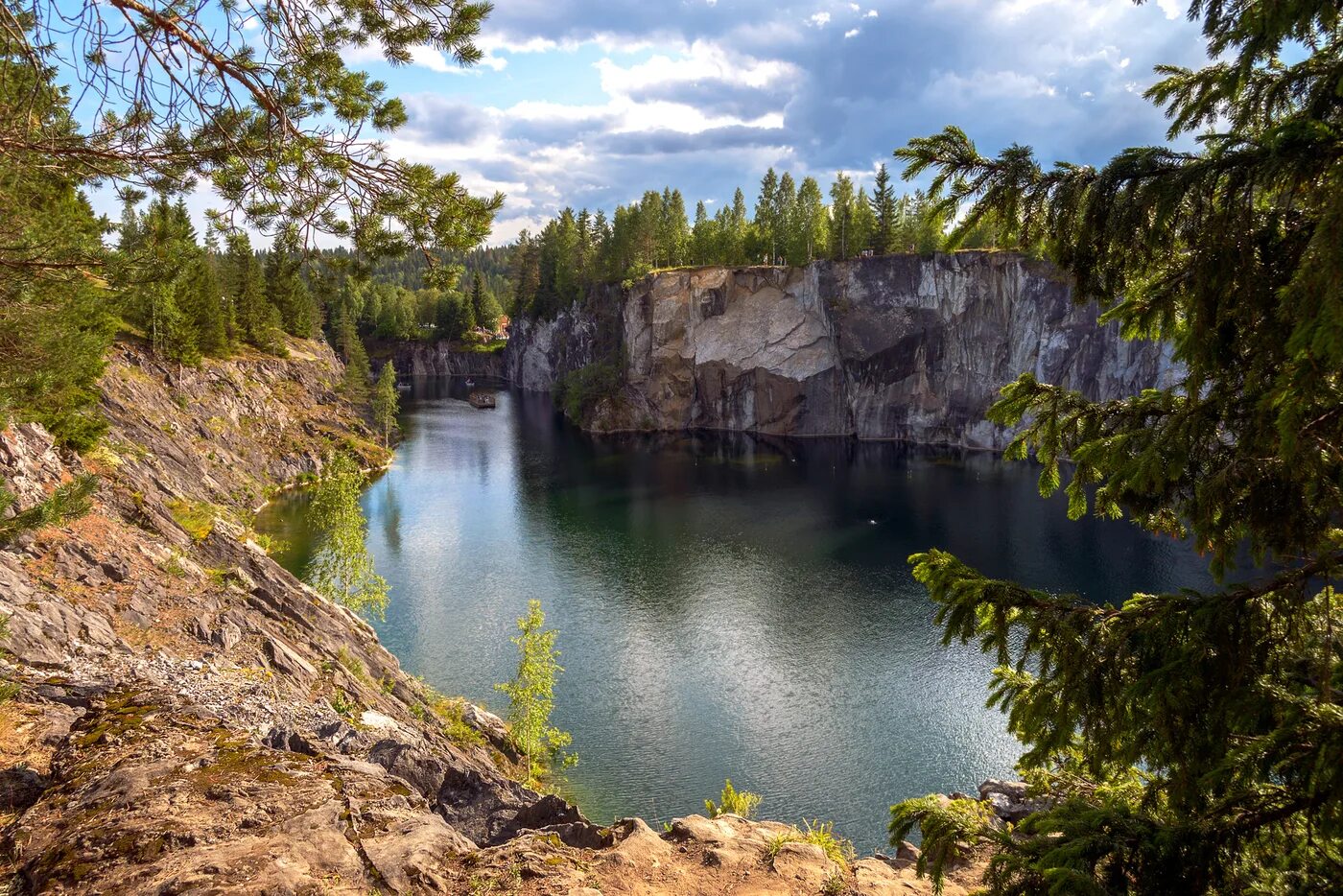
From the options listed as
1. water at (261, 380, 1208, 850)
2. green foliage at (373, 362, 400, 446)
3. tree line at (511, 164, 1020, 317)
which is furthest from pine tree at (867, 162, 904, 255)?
green foliage at (373, 362, 400, 446)

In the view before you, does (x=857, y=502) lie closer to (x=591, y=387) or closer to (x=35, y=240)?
(x=591, y=387)

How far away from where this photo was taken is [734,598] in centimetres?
3469

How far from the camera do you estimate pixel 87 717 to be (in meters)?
9.52

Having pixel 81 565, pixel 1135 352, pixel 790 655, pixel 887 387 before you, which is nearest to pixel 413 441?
pixel 887 387

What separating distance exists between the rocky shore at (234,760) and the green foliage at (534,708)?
0.83 m

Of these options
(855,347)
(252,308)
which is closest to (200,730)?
(252,308)

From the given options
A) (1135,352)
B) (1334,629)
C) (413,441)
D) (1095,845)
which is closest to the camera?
(1095,845)

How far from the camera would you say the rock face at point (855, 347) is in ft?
213

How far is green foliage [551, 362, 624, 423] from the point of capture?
8219 centimetres

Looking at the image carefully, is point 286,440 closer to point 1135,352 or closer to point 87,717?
point 87,717

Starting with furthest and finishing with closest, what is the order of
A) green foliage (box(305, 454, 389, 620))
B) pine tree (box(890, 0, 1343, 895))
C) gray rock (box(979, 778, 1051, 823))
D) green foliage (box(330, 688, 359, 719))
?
green foliage (box(305, 454, 389, 620)) < green foliage (box(330, 688, 359, 719)) < gray rock (box(979, 778, 1051, 823)) < pine tree (box(890, 0, 1343, 895))

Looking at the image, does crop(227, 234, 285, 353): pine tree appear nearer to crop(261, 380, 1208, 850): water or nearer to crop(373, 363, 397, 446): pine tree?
crop(373, 363, 397, 446): pine tree

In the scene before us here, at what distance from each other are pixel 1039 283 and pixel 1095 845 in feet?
226

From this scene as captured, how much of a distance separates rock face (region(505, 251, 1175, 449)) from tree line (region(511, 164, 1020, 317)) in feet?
13.2
